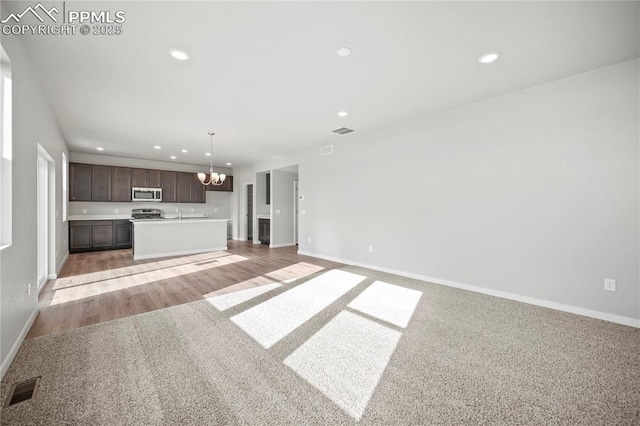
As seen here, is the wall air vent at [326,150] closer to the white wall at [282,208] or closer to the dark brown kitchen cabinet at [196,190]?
the white wall at [282,208]

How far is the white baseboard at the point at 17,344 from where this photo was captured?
1863mm

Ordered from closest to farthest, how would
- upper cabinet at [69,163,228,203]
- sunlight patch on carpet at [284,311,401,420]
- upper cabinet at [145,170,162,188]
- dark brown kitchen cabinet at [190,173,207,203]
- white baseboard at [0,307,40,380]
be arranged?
sunlight patch on carpet at [284,311,401,420] < white baseboard at [0,307,40,380] < upper cabinet at [69,163,228,203] < upper cabinet at [145,170,162,188] < dark brown kitchen cabinet at [190,173,207,203]

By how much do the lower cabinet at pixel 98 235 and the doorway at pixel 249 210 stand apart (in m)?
3.41

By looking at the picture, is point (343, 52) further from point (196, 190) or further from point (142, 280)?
point (196, 190)

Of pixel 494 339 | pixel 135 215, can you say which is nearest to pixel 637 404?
pixel 494 339

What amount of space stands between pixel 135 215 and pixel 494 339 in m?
8.91

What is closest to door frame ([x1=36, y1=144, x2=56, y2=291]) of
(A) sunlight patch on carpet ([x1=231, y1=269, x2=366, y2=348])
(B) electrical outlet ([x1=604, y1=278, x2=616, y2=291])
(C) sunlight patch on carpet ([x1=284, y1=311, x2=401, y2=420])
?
(A) sunlight patch on carpet ([x1=231, y1=269, x2=366, y2=348])

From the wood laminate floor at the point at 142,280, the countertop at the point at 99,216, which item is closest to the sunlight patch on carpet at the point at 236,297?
the wood laminate floor at the point at 142,280

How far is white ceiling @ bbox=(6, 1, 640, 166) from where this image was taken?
2053 mm

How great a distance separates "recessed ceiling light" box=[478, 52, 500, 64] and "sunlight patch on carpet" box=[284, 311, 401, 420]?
2801 millimetres

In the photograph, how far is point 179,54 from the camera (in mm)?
2562

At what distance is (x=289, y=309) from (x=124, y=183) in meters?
7.18

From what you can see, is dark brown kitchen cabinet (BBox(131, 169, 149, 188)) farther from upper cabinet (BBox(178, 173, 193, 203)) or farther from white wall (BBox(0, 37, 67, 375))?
white wall (BBox(0, 37, 67, 375))

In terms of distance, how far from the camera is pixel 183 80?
10.2ft
